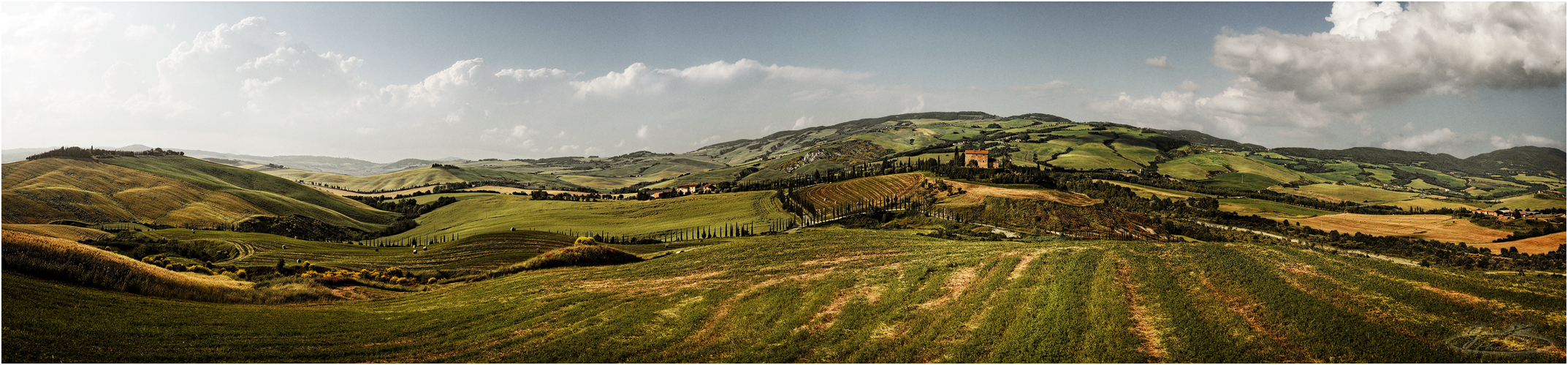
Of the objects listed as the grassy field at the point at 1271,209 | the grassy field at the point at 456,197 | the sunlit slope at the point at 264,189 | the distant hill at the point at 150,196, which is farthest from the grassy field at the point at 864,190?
the sunlit slope at the point at 264,189

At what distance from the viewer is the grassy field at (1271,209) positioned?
131625 mm

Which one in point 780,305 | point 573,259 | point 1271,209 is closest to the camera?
point 780,305

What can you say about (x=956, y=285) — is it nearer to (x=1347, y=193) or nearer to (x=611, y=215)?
(x=611, y=215)

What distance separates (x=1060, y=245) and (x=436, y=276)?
138ft

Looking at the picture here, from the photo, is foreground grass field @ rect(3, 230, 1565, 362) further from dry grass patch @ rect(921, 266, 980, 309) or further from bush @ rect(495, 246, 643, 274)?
bush @ rect(495, 246, 643, 274)

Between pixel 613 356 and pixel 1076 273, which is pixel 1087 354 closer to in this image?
pixel 1076 273

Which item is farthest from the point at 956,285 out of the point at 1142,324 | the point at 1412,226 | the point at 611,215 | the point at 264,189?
the point at 264,189

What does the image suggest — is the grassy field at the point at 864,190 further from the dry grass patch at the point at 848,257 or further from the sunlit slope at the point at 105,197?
the sunlit slope at the point at 105,197

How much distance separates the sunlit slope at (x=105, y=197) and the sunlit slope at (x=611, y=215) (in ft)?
115

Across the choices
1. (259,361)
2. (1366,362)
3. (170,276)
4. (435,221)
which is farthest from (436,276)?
(435,221)

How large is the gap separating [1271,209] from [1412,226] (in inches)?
1104

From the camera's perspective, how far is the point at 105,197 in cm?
10512

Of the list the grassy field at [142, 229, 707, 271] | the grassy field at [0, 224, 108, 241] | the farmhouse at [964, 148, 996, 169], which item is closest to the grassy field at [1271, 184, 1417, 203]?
the farmhouse at [964, 148, 996, 169]

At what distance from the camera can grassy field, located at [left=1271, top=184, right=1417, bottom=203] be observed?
16550 cm
